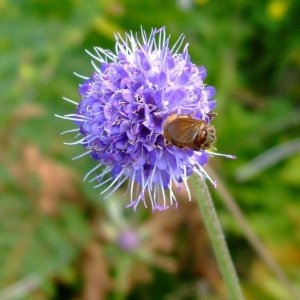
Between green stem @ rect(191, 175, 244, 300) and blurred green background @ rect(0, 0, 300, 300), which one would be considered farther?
blurred green background @ rect(0, 0, 300, 300)

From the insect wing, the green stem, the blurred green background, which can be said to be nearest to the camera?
the insect wing

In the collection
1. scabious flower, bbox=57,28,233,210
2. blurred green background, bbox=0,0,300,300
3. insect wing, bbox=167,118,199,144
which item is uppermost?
blurred green background, bbox=0,0,300,300

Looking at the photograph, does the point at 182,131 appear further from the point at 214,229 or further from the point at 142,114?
the point at 214,229

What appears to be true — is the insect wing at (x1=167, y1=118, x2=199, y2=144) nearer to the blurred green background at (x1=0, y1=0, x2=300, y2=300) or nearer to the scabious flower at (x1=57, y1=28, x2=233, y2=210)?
the scabious flower at (x1=57, y1=28, x2=233, y2=210)

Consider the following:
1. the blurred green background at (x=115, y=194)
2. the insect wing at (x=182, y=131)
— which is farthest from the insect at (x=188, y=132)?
the blurred green background at (x=115, y=194)

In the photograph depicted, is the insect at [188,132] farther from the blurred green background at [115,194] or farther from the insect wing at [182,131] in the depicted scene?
the blurred green background at [115,194]

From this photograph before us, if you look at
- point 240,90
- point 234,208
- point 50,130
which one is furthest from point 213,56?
point 234,208

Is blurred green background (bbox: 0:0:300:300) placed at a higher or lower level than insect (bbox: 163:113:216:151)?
higher

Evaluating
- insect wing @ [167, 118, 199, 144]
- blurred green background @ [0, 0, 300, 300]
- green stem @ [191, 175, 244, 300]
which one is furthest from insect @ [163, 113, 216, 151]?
blurred green background @ [0, 0, 300, 300]
